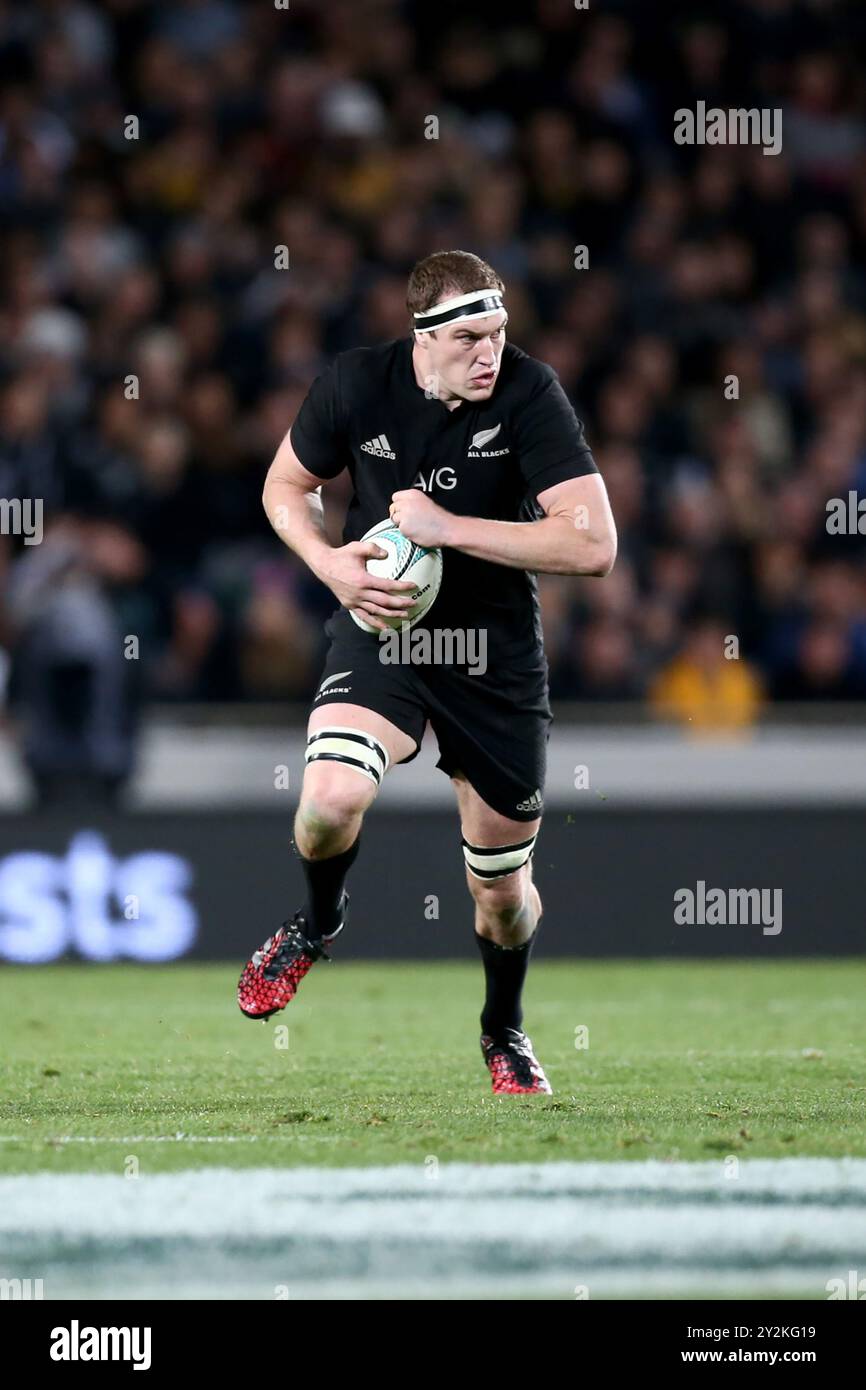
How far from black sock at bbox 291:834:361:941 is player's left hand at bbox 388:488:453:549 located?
0.83 metres

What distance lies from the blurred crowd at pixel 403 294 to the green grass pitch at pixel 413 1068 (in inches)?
80.9

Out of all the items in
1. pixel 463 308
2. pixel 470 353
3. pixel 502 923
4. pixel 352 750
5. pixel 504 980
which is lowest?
pixel 504 980

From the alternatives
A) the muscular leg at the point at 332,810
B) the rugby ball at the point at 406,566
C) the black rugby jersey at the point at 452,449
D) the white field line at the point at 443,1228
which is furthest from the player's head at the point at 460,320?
the white field line at the point at 443,1228

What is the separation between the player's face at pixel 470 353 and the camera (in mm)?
5457

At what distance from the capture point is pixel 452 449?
564 centimetres

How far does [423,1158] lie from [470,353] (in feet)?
6.58

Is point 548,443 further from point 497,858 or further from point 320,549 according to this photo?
point 497,858

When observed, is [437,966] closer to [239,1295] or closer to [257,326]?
[257,326]

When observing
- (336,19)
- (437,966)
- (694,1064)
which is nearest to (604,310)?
(336,19)

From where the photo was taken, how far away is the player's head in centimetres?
544

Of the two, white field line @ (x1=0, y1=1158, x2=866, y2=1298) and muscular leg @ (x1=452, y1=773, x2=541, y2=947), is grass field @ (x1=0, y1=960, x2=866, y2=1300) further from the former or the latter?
muscular leg @ (x1=452, y1=773, x2=541, y2=947)

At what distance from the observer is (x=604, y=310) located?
42.3ft

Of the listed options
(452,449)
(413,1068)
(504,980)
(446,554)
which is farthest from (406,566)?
(413,1068)

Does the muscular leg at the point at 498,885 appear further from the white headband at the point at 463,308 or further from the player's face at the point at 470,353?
the white headband at the point at 463,308
